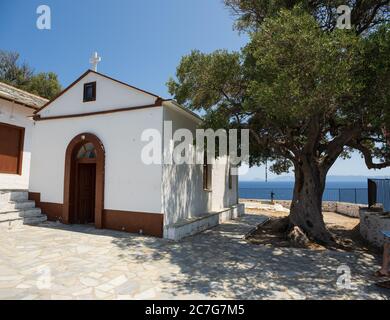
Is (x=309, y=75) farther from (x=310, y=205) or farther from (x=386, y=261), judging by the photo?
(x=310, y=205)

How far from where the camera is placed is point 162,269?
639 centimetres

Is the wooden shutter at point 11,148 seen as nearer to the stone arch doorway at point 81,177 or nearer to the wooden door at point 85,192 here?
the stone arch doorway at point 81,177

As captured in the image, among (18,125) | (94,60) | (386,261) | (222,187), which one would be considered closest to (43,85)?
(18,125)

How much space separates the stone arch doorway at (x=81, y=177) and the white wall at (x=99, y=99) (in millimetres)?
1299

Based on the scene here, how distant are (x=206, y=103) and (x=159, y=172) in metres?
3.53

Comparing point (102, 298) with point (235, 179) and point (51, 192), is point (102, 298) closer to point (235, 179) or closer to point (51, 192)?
point (51, 192)

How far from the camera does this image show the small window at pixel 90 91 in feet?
36.3

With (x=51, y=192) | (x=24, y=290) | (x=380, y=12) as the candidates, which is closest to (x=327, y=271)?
(x=24, y=290)

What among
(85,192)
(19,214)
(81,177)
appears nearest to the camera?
(19,214)

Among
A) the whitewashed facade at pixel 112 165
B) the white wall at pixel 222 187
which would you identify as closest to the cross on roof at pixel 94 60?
the whitewashed facade at pixel 112 165

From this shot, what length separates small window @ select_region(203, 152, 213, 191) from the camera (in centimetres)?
1388

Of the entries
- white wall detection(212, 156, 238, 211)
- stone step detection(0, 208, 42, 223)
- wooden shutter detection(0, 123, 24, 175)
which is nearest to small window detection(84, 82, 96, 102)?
wooden shutter detection(0, 123, 24, 175)

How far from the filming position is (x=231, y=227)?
12.8 meters

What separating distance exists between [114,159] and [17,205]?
4607 mm
